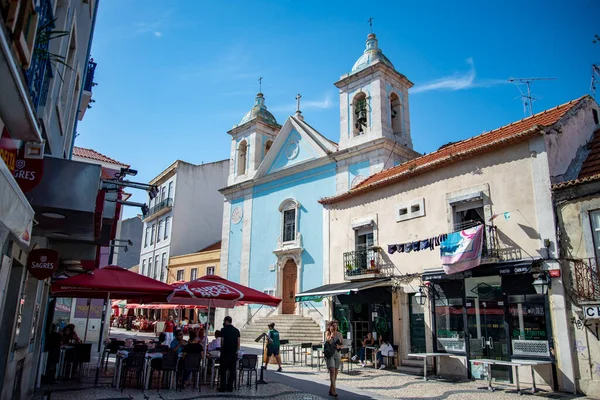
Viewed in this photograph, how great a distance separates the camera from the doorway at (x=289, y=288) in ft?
75.9

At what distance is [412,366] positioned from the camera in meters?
13.1

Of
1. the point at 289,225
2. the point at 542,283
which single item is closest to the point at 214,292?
the point at 542,283

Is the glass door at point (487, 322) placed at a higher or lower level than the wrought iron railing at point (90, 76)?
lower

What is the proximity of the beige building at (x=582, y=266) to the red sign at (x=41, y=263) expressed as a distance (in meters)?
10.0

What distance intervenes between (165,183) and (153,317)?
1079 centimetres

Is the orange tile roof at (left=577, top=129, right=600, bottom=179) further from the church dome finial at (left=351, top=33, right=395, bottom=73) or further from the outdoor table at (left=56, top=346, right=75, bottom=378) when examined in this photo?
the outdoor table at (left=56, top=346, right=75, bottom=378)

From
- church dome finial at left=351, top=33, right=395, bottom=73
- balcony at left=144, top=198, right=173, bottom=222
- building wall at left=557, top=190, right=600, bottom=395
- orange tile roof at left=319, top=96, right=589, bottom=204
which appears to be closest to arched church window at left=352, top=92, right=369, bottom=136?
church dome finial at left=351, top=33, right=395, bottom=73

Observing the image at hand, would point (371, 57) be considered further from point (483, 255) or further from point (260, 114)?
point (483, 255)

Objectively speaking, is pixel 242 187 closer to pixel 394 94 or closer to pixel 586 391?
pixel 394 94

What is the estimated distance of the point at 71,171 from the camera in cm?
493

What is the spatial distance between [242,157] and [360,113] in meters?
9.42

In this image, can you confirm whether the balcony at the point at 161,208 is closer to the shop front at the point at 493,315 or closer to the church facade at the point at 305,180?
the church facade at the point at 305,180

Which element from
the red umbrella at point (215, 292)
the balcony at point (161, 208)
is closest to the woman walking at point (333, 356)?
the red umbrella at point (215, 292)

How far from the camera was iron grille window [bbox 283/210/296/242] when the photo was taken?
23.9m
